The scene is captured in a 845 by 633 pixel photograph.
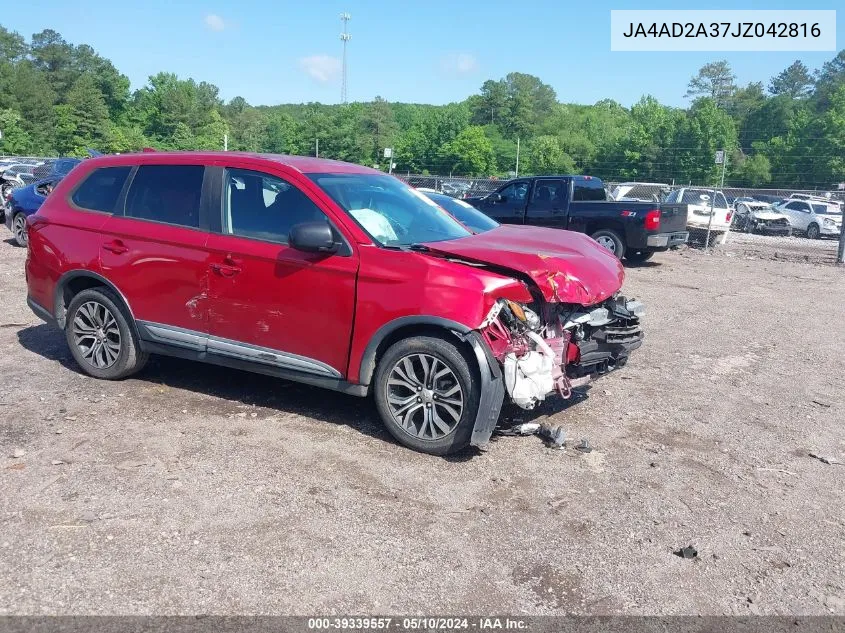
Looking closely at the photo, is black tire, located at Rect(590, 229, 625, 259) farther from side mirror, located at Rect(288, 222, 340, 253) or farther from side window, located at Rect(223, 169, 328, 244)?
side mirror, located at Rect(288, 222, 340, 253)

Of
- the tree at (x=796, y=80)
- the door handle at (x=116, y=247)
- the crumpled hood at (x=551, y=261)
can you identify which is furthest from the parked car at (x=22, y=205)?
the tree at (x=796, y=80)

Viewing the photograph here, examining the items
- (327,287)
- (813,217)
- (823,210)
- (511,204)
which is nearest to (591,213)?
(511,204)

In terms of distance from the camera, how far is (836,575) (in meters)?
3.46

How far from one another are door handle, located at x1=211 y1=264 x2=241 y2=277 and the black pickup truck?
32.2 feet

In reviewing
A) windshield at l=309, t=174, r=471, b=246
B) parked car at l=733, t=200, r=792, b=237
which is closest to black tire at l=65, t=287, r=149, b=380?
windshield at l=309, t=174, r=471, b=246

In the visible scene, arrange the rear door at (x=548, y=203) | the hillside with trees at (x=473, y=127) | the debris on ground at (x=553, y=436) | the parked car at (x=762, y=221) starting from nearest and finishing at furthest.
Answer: the debris on ground at (x=553, y=436) < the rear door at (x=548, y=203) < the parked car at (x=762, y=221) < the hillside with trees at (x=473, y=127)

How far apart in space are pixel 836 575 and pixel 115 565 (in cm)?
340

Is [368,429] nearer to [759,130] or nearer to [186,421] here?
[186,421]

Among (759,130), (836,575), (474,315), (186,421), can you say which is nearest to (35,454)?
(186,421)

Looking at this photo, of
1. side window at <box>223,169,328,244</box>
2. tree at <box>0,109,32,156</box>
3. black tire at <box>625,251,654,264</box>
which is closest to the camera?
side window at <box>223,169,328,244</box>

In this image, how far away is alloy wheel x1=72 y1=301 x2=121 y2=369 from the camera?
5.87 meters

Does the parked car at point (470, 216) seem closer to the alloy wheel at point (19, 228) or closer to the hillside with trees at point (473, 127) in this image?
the alloy wheel at point (19, 228)

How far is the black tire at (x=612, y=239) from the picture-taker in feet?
46.9

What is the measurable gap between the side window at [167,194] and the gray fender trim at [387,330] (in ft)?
5.64
